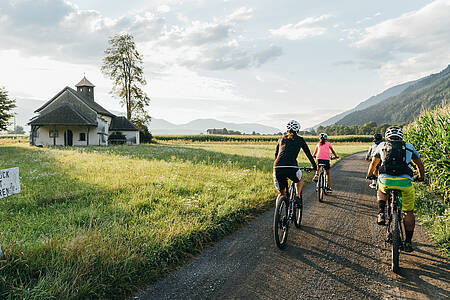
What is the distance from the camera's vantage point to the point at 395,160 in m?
4.28

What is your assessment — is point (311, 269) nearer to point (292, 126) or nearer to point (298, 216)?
point (298, 216)

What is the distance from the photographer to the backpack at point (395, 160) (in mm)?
4262

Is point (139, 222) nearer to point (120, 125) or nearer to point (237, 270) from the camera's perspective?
point (237, 270)

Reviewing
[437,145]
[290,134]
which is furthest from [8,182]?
[437,145]

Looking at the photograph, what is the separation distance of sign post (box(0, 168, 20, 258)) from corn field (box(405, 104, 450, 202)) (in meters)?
9.24

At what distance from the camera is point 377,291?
11.4ft

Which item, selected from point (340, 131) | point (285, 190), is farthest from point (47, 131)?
point (340, 131)

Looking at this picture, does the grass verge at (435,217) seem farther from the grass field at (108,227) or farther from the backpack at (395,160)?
the grass field at (108,227)

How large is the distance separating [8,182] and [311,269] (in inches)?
173

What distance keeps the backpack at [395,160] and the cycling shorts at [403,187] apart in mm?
101

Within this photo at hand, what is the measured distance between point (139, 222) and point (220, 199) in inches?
92.9

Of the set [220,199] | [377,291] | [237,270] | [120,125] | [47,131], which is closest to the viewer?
[377,291]

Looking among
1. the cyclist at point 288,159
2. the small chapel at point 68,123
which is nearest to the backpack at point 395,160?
the cyclist at point 288,159

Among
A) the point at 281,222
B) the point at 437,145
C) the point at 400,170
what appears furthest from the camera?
the point at 437,145
